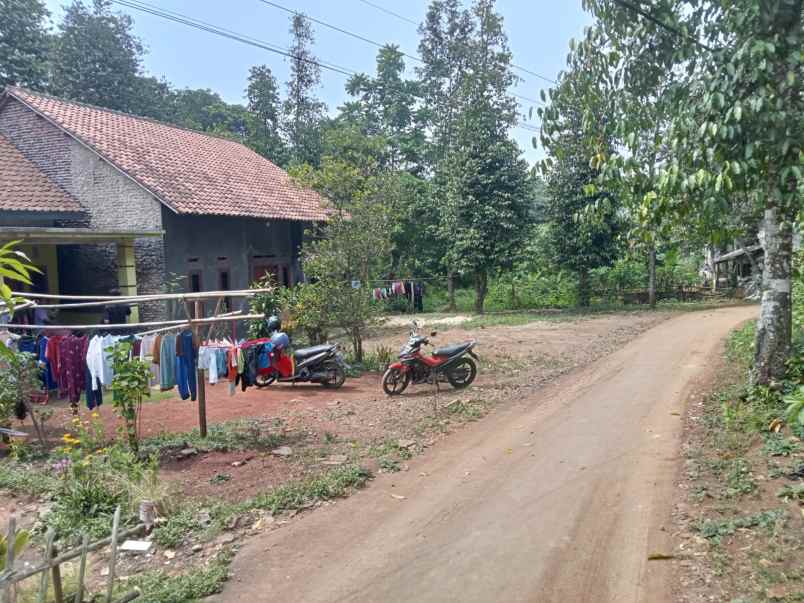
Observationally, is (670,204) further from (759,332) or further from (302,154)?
(302,154)

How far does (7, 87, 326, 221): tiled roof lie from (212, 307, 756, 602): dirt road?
9.38 m

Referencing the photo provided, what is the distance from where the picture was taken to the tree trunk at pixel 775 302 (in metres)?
7.82

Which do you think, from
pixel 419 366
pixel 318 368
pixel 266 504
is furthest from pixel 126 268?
pixel 266 504

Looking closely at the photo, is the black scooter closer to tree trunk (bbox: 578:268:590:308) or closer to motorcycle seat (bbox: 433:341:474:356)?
motorcycle seat (bbox: 433:341:474:356)

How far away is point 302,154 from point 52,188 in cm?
2218

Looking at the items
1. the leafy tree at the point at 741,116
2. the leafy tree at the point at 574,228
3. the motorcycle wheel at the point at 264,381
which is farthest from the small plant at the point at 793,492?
the leafy tree at the point at 574,228

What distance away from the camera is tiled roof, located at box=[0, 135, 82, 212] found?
1426cm

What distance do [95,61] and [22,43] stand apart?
6265mm

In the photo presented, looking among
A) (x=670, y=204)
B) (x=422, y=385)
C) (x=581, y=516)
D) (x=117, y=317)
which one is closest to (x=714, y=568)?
(x=581, y=516)

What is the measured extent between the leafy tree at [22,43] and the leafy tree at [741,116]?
2776 cm

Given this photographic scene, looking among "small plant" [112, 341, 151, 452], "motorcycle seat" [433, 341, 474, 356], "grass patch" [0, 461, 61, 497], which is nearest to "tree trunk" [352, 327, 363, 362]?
"motorcycle seat" [433, 341, 474, 356]

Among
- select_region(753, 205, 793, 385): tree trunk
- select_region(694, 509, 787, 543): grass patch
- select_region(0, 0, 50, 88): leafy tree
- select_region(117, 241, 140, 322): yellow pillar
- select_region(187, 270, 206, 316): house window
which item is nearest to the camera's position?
select_region(694, 509, 787, 543): grass patch

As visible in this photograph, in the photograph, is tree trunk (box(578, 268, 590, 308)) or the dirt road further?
tree trunk (box(578, 268, 590, 308))

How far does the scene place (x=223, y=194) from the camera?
686 inches
